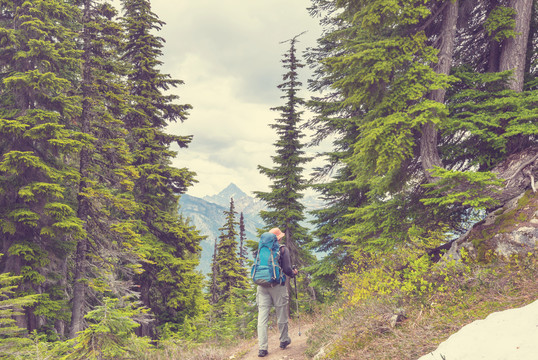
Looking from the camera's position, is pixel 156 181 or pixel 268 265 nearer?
pixel 268 265

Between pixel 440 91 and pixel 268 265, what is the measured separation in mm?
5385

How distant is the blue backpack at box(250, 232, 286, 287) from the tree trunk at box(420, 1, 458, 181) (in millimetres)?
3773

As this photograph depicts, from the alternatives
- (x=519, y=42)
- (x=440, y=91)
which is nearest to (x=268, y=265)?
(x=440, y=91)

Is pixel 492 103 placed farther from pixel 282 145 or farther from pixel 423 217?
pixel 282 145

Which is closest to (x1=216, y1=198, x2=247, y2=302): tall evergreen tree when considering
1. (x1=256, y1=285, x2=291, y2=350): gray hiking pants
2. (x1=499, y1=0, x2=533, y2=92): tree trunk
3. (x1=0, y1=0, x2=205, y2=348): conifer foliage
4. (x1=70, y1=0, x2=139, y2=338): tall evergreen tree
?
(x1=0, y1=0, x2=205, y2=348): conifer foliage

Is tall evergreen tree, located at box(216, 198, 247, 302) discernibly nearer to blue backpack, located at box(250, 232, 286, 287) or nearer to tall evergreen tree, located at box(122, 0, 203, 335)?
tall evergreen tree, located at box(122, 0, 203, 335)

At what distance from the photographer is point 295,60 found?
56.3 feet

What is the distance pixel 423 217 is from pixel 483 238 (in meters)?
1.34

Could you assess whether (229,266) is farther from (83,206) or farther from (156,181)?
(83,206)

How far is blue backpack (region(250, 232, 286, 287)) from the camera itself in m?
6.21

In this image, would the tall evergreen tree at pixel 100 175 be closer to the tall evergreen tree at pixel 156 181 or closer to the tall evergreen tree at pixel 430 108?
the tall evergreen tree at pixel 156 181

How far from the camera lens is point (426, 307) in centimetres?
501

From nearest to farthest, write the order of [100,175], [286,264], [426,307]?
[426,307], [286,264], [100,175]

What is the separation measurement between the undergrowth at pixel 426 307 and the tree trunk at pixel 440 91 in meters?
2.16
